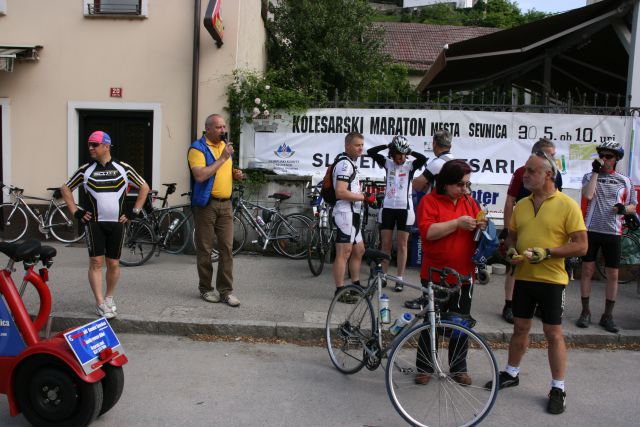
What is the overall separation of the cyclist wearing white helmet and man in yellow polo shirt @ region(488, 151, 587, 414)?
2.11 m

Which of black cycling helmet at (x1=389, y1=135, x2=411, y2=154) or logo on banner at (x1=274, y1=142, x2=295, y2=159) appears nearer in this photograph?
black cycling helmet at (x1=389, y1=135, x2=411, y2=154)

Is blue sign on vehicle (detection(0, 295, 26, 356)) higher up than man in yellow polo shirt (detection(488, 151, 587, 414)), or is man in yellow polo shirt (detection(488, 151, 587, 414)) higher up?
man in yellow polo shirt (detection(488, 151, 587, 414))

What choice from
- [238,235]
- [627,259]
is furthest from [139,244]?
[627,259]

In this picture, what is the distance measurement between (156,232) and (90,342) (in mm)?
4790

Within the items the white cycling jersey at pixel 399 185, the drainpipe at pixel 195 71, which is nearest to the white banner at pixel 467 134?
the drainpipe at pixel 195 71

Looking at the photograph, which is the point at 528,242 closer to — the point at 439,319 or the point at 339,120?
the point at 439,319

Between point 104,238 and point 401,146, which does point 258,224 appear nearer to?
point 401,146

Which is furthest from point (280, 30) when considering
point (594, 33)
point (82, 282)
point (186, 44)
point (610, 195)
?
point (610, 195)

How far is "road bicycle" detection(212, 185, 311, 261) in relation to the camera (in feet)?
27.6

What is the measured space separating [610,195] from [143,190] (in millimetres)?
4897

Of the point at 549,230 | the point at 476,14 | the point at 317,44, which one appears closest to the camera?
the point at 549,230

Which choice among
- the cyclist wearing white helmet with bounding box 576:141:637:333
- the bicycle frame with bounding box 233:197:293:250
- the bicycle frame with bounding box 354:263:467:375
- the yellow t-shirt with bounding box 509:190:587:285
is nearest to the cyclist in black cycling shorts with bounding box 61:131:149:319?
the bicycle frame with bounding box 354:263:467:375

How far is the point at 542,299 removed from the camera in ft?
12.9

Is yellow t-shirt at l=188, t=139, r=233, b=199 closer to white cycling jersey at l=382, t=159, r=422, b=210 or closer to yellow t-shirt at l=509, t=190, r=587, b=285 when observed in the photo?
white cycling jersey at l=382, t=159, r=422, b=210
